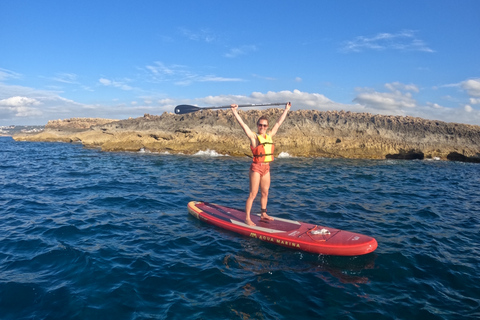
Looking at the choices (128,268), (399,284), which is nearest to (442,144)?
(399,284)

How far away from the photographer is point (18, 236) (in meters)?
6.45

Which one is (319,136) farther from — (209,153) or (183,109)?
(183,109)

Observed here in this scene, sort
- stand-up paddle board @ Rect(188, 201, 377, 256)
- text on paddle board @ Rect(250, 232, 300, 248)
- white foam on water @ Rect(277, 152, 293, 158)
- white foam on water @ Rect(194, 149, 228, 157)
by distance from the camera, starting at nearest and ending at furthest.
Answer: stand-up paddle board @ Rect(188, 201, 377, 256)
text on paddle board @ Rect(250, 232, 300, 248)
white foam on water @ Rect(194, 149, 228, 157)
white foam on water @ Rect(277, 152, 293, 158)

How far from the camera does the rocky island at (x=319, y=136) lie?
2722cm

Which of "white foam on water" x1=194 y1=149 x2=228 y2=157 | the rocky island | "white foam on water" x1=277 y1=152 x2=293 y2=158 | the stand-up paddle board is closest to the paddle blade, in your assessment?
the stand-up paddle board

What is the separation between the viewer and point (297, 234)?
6328 mm

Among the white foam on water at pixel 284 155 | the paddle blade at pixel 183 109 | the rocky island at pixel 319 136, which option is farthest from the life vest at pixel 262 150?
the white foam on water at pixel 284 155

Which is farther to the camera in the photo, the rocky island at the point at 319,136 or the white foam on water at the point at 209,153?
the rocky island at the point at 319,136

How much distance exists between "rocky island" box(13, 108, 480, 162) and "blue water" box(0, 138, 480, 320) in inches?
663

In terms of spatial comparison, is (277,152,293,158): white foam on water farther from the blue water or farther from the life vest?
the life vest

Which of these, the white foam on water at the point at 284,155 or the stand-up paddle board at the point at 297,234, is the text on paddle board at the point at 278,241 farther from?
the white foam on water at the point at 284,155

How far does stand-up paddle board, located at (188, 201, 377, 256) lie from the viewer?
224 inches

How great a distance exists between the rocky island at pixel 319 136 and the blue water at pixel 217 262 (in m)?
16.8

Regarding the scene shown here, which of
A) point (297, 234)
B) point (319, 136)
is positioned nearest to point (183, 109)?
point (297, 234)
